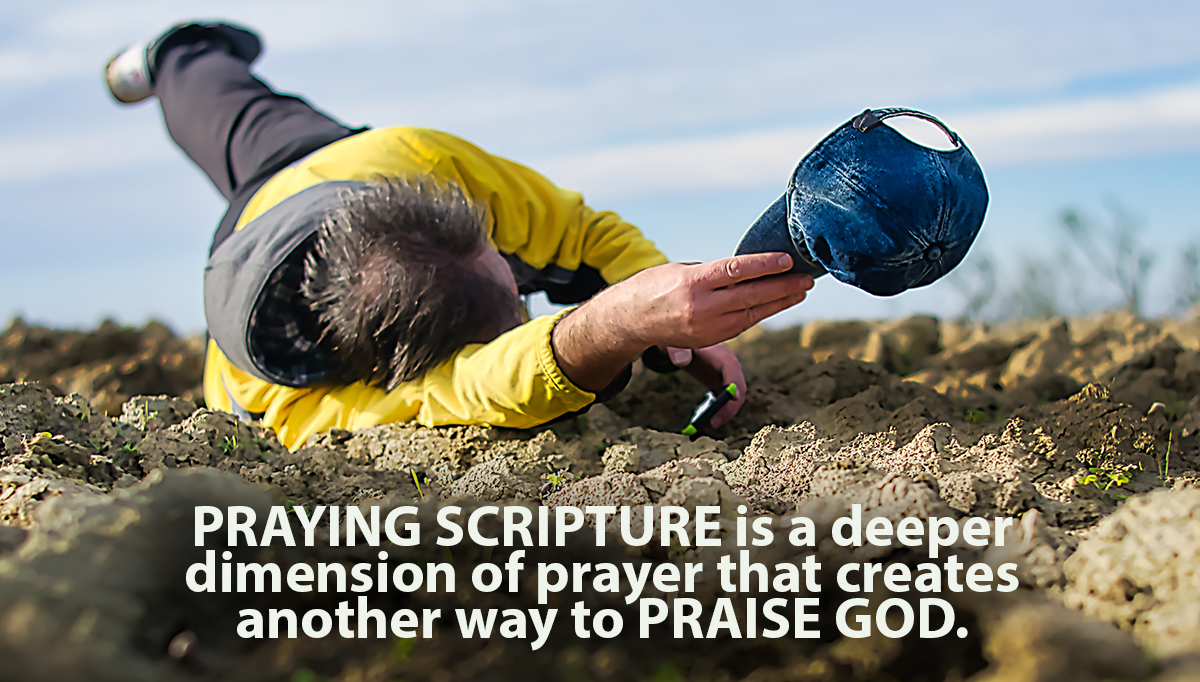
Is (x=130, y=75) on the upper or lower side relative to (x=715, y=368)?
upper

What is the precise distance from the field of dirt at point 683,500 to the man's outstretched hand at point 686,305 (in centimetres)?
25

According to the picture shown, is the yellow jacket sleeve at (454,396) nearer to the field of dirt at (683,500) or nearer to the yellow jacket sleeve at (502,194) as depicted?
the field of dirt at (683,500)

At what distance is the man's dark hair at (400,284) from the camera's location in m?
2.10

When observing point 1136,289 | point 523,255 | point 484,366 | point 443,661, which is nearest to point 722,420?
point 484,366

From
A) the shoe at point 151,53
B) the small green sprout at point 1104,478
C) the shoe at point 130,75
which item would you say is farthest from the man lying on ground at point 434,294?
the shoe at point 130,75

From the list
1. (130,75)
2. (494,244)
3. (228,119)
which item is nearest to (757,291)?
(494,244)

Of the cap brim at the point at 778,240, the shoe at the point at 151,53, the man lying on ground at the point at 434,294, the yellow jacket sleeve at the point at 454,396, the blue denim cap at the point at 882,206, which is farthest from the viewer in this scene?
the shoe at the point at 151,53

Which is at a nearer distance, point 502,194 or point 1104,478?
point 1104,478

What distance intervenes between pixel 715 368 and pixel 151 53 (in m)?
3.02

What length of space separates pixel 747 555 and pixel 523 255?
1.78 metres

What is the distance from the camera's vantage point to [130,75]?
3.92 m

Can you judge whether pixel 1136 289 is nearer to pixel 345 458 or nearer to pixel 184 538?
pixel 345 458

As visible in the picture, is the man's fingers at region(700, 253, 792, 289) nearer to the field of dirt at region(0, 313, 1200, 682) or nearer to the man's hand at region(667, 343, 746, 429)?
the field of dirt at region(0, 313, 1200, 682)

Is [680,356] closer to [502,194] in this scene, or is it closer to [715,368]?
[715,368]
